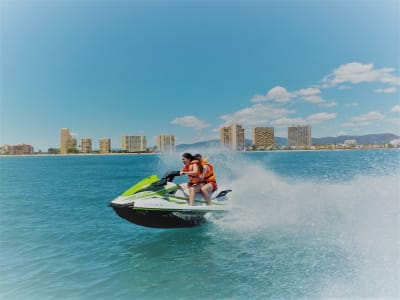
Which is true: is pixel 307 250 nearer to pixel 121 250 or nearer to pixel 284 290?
pixel 284 290

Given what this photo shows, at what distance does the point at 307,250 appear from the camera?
6176 mm

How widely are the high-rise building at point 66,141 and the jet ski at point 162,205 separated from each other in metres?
148

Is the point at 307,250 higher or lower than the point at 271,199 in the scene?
lower

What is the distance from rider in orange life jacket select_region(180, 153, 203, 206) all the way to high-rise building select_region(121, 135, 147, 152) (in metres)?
163

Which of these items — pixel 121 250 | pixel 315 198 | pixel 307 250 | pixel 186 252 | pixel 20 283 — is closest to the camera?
pixel 20 283

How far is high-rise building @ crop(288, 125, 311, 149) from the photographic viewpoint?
472ft

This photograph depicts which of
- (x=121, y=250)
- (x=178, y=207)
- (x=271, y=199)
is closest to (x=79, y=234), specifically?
(x=121, y=250)

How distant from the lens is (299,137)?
146250mm

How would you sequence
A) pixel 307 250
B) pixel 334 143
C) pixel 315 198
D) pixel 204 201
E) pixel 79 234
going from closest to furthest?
pixel 307 250
pixel 204 201
pixel 79 234
pixel 315 198
pixel 334 143

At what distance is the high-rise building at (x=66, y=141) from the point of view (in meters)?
141

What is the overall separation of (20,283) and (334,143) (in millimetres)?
174454

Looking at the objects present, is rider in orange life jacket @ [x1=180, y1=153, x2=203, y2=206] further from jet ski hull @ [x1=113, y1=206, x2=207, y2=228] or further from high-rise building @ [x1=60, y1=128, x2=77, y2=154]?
high-rise building @ [x1=60, y1=128, x2=77, y2=154]

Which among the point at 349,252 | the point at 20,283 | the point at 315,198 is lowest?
the point at 20,283

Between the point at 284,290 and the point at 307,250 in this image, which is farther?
the point at 307,250
